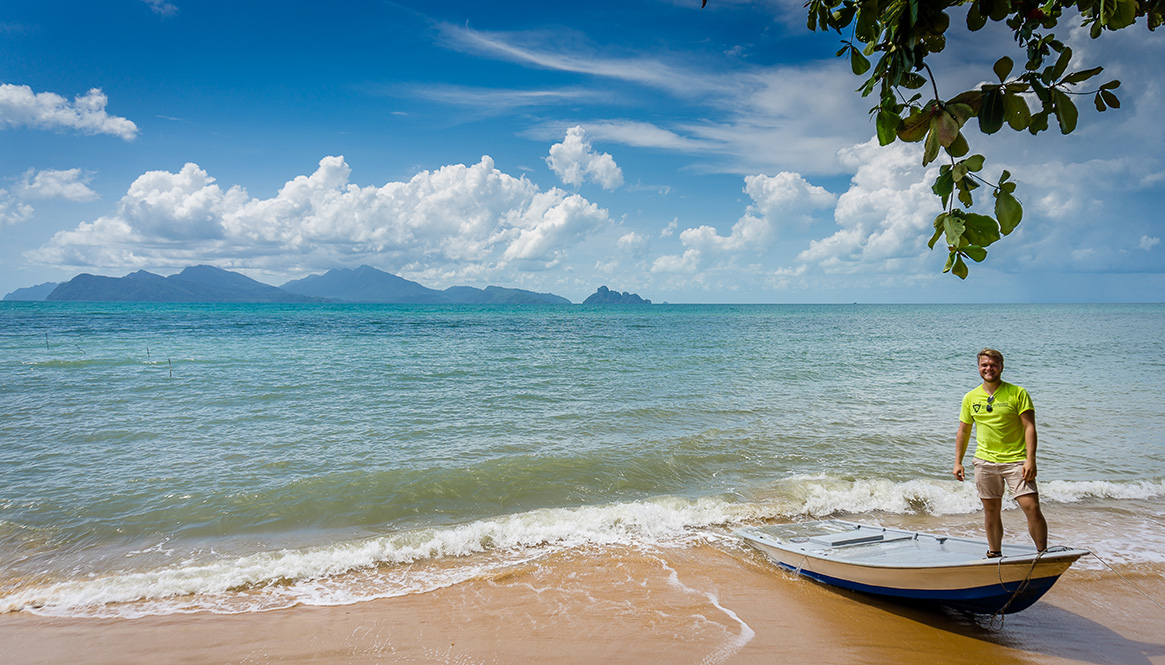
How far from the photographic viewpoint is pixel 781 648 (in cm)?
498

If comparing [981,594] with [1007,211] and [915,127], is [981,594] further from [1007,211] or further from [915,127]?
[915,127]

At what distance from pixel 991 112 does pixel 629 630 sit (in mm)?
5146

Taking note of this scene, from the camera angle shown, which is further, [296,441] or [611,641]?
[296,441]

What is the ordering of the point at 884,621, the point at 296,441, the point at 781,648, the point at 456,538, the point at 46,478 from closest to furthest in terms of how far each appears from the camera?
1. the point at 781,648
2. the point at 884,621
3. the point at 456,538
4. the point at 46,478
5. the point at 296,441

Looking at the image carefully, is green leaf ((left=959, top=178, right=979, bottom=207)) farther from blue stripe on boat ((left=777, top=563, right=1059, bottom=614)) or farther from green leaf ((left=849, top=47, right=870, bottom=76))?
blue stripe on boat ((left=777, top=563, right=1059, bottom=614))

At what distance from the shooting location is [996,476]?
5559mm

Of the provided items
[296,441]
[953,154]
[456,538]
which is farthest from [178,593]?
[953,154]

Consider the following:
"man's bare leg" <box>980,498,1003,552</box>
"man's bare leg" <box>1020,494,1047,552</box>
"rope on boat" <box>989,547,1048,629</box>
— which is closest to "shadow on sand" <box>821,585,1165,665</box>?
"rope on boat" <box>989,547,1048,629</box>

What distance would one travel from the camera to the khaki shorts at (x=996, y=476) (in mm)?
5379

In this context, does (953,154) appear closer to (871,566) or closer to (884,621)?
(871,566)

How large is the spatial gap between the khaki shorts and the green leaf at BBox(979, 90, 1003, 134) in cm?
493

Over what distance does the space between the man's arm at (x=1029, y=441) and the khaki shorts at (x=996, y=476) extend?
15 centimetres

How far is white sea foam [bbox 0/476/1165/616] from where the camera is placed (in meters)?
5.97

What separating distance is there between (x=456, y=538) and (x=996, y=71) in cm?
742
